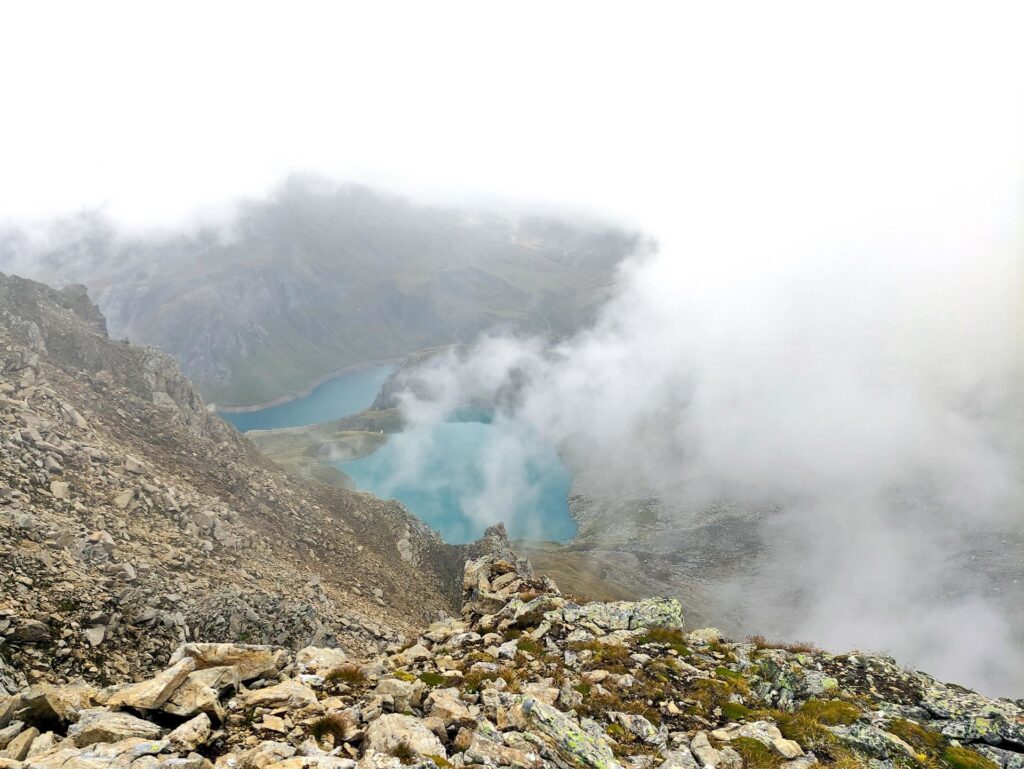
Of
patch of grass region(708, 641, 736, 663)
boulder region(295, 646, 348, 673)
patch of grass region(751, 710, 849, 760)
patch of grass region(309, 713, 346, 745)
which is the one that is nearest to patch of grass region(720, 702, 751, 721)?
patch of grass region(751, 710, 849, 760)

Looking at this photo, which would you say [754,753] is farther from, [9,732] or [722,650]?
[9,732]

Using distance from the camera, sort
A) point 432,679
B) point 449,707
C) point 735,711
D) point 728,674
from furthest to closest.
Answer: point 728,674
point 432,679
point 735,711
point 449,707

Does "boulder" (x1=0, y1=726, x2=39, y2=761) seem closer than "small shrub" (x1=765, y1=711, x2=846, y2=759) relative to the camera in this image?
Yes

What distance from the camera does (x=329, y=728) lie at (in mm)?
13930

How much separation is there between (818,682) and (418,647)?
18112mm

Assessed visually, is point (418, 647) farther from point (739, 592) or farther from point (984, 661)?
point (984, 661)

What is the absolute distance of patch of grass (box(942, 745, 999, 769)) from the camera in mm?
17609

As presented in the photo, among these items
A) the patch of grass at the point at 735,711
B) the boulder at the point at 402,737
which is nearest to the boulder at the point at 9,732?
the boulder at the point at 402,737

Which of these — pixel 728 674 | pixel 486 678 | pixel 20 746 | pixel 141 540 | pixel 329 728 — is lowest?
pixel 20 746

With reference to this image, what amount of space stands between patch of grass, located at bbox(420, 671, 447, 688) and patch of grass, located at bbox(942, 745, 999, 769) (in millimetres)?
18099

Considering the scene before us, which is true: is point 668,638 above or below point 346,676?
above

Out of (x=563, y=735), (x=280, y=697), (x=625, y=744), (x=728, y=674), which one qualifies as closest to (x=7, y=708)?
(x=280, y=697)

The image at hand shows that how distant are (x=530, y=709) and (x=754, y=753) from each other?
7416mm

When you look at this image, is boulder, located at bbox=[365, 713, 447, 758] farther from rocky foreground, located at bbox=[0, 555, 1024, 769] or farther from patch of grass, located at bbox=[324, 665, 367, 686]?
patch of grass, located at bbox=[324, 665, 367, 686]
